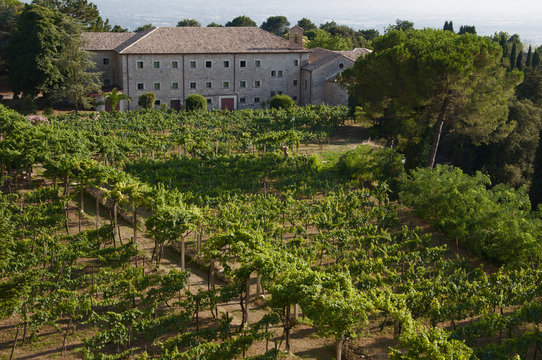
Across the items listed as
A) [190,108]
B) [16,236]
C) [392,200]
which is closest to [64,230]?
[16,236]

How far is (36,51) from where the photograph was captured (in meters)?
44.3

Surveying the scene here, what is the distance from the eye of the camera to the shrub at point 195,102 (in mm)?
47781

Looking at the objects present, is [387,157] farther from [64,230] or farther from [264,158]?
[64,230]

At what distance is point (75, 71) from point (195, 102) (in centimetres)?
995

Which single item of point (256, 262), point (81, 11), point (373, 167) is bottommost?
point (373, 167)

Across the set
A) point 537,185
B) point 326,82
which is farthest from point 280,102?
point 537,185

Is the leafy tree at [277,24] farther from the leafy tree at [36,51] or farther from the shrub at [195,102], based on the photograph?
the leafy tree at [36,51]

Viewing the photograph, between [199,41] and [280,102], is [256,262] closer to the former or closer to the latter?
[280,102]

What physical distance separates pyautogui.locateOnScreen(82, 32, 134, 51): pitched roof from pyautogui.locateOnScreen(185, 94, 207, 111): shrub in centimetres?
1034

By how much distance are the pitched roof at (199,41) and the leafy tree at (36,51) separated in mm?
5787

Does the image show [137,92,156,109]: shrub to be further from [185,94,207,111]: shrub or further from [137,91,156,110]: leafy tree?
[185,94,207,111]: shrub

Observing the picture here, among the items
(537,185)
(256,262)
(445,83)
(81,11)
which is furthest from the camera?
(81,11)

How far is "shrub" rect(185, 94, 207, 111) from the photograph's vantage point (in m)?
47.8

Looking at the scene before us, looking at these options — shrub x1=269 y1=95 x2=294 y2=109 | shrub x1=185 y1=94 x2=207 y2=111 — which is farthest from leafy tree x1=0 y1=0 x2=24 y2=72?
shrub x1=269 y1=95 x2=294 y2=109
